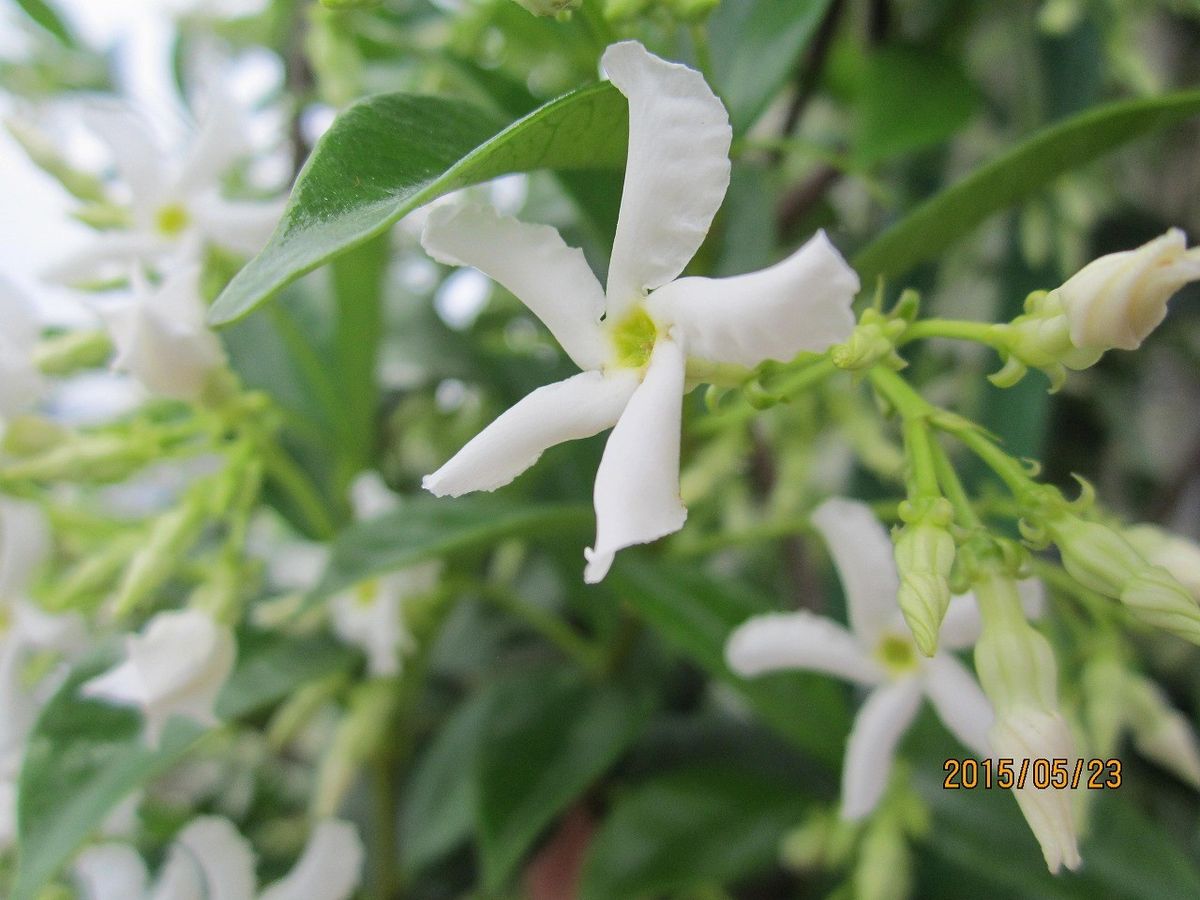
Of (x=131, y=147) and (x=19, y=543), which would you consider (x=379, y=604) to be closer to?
(x=19, y=543)

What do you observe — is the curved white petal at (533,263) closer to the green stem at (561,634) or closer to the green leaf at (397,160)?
the green leaf at (397,160)

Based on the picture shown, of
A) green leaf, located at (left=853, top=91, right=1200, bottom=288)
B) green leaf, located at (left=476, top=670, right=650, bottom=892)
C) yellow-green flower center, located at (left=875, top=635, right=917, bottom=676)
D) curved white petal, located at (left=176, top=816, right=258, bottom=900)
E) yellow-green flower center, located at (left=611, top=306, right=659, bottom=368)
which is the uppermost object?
yellow-green flower center, located at (left=611, top=306, right=659, bottom=368)

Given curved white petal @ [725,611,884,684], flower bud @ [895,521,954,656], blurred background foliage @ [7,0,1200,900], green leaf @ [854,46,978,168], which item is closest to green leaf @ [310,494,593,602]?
blurred background foliage @ [7,0,1200,900]

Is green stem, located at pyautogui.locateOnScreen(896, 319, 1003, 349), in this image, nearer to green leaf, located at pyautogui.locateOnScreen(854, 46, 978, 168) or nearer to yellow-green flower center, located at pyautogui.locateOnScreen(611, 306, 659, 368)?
yellow-green flower center, located at pyautogui.locateOnScreen(611, 306, 659, 368)

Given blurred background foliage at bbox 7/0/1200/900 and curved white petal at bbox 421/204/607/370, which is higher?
curved white petal at bbox 421/204/607/370

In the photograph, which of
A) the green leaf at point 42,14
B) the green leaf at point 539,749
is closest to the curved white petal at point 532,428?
the green leaf at point 539,749

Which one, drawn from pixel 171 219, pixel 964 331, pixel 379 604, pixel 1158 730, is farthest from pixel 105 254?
pixel 1158 730

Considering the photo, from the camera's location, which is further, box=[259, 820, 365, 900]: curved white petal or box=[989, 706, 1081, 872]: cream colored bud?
box=[259, 820, 365, 900]: curved white petal

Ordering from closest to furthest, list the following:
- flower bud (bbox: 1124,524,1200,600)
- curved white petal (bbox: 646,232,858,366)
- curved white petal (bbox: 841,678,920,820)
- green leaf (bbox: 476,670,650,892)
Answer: curved white petal (bbox: 646,232,858,366)
flower bud (bbox: 1124,524,1200,600)
curved white petal (bbox: 841,678,920,820)
green leaf (bbox: 476,670,650,892)
